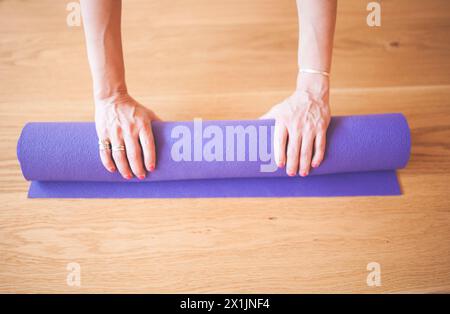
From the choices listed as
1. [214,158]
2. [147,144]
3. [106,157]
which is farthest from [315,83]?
[106,157]

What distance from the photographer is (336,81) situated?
1.07 meters

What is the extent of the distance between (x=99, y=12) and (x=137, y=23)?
0.52m

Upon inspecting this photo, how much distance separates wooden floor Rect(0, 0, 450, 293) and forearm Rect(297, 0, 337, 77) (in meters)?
0.20

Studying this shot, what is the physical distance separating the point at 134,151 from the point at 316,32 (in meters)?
0.53

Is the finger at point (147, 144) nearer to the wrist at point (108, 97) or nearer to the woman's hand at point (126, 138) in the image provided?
the woman's hand at point (126, 138)

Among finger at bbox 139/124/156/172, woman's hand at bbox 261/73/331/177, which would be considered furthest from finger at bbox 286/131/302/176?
finger at bbox 139/124/156/172

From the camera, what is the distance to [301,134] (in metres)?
0.78

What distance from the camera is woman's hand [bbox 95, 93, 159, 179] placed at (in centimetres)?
78

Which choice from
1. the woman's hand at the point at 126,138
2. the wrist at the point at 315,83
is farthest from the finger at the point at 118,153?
the wrist at the point at 315,83

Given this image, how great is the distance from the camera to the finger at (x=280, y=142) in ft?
2.56

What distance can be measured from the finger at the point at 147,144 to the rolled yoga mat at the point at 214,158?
0.02 metres
